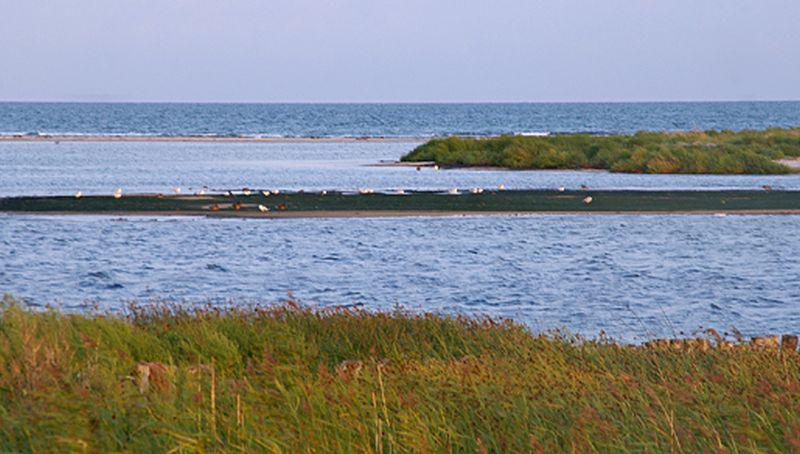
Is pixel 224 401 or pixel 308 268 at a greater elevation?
pixel 224 401

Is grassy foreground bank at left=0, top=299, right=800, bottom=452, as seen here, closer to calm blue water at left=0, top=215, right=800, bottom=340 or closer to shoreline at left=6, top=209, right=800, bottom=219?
calm blue water at left=0, top=215, right=800, bottom=340

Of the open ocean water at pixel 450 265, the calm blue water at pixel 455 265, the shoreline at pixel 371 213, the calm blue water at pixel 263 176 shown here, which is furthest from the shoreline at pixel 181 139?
the calm blue water at pixel 455 265

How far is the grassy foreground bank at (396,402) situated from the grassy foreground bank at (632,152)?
45430 millimetres

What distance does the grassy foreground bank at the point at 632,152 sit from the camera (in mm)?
56188

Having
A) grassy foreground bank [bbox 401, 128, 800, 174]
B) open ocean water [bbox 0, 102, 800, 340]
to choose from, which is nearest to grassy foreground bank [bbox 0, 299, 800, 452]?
open ocean water [bbox 0, 102, 800, 340]

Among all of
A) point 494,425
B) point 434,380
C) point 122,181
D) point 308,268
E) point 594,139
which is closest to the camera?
point 494,425

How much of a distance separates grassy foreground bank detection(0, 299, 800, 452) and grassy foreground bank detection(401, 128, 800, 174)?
45.4m

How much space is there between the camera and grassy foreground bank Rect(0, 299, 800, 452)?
738 cm

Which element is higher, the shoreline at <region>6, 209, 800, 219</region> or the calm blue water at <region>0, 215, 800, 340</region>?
the calm blue water at <region>0, 215, 800, 340</region>

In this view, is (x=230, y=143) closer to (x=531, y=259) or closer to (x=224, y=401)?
(x=531, y=259)

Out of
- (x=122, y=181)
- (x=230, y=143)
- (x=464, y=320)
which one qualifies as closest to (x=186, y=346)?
(x=464, y=320)

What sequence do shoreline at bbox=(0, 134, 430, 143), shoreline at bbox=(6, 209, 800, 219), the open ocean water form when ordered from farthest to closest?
shoreline at bbox=(0, 134, 430, 143), shoreline at bbox=(6, 209, 800, 219), the open ocean water

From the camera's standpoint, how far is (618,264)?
26375mm

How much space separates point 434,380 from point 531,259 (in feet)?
57.8
